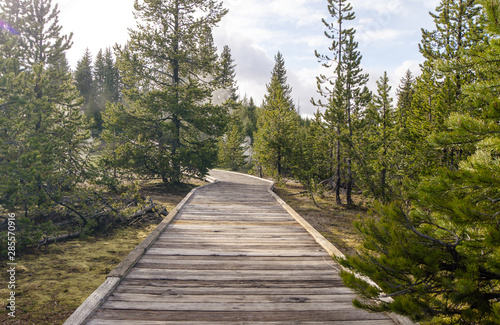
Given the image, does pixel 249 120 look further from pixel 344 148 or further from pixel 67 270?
pixel 67 270

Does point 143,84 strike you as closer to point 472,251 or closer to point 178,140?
point 178,140

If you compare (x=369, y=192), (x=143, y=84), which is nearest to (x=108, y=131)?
(x=143, y=84)

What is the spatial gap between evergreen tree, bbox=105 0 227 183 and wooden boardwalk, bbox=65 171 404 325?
9.92m

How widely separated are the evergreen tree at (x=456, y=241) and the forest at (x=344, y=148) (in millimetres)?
13

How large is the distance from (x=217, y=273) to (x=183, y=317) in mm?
1163

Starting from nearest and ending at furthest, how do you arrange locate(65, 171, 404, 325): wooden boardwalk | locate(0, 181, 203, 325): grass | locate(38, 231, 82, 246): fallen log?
locate(65, 171, 404, 325): wooden boardwalk < locate(0, 181, 203, 325): grass < locate(38, 231, 82, 246): fallen log

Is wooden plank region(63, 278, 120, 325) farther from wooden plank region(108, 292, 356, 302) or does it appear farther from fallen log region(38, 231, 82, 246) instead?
fallen log region(38, 231, 82, 246)

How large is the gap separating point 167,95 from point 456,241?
15.1 meters

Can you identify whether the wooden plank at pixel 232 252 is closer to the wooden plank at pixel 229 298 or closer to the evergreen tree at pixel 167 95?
the wooden plank at pixel 229 298

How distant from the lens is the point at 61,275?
18.9ft

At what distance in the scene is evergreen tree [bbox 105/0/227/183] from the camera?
15656 mm

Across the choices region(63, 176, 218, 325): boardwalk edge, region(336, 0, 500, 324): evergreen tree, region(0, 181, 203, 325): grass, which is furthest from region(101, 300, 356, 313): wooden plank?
region(0, 181, 203, 325): grass

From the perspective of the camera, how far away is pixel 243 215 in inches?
324

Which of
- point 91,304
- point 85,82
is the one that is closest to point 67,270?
point 91,304
